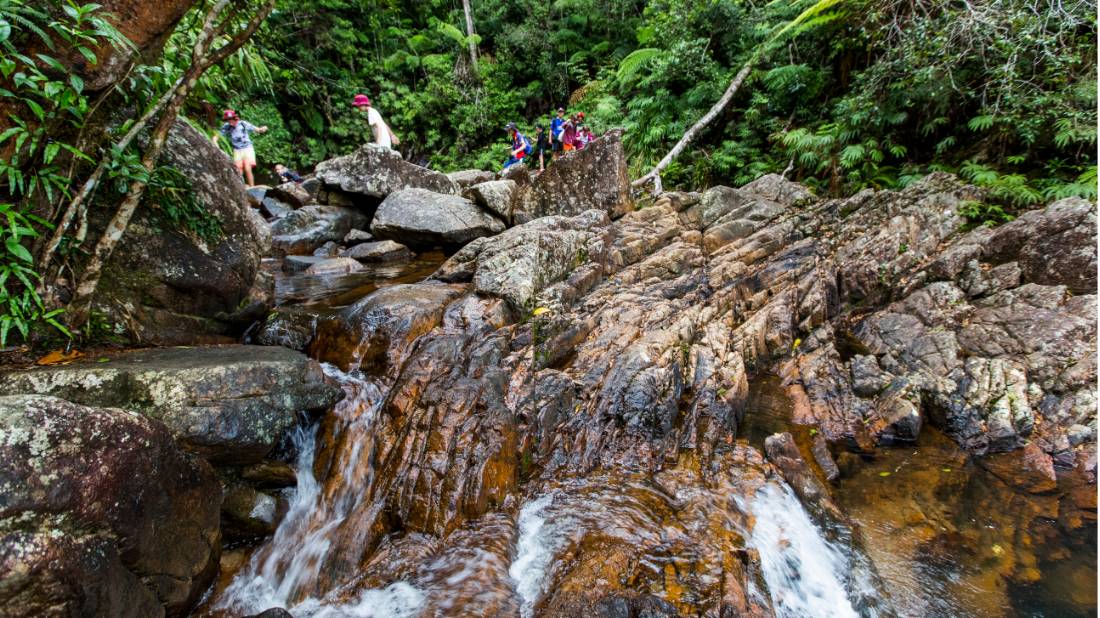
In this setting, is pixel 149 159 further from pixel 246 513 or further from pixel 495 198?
pixel 495 198

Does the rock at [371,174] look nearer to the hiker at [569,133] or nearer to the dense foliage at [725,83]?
the dense foliage at [725,83]

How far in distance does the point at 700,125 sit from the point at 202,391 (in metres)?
12.4

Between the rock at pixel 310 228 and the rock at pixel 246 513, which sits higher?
the rock at pixel 310 228

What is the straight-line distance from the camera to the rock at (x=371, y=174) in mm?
11297

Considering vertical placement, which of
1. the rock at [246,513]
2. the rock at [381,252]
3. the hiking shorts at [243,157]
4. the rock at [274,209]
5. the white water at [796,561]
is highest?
the hiking shorts at [243,157]

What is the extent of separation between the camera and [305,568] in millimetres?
3514

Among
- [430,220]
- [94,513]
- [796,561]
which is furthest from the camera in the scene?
[430,220]

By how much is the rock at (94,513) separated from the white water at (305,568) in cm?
43

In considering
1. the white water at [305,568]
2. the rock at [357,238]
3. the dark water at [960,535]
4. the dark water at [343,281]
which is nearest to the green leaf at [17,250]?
the white water at [305,568]

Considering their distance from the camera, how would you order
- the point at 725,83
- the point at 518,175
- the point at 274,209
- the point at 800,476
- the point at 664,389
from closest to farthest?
the point at 800,476 → the point at 664,389 → the point at 518,175 → the point at 725,83 → the point at 274,209

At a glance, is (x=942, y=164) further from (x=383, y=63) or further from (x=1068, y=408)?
(x=383, y=63)

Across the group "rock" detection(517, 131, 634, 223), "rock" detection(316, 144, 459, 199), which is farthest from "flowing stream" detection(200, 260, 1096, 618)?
"rock" detection(316, 144, 459, 199)

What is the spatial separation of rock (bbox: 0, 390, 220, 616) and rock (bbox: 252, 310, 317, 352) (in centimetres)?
249

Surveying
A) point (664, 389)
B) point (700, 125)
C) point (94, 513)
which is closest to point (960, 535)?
point (664, 389)
